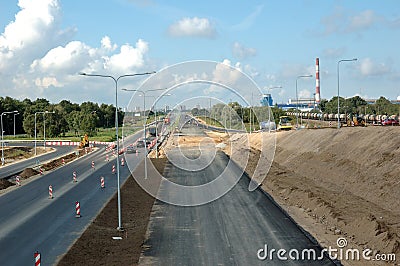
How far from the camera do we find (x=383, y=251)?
20.5 meters

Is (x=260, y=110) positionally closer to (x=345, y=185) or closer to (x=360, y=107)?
(x=360, y=107)

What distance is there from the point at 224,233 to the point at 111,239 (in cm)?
559

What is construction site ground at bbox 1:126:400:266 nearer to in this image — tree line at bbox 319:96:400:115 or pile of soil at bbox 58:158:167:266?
pile of soil at bbox 58:158:167:266

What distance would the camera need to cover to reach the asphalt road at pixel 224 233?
2053 centimetres

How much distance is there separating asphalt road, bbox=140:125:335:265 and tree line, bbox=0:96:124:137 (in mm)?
78026

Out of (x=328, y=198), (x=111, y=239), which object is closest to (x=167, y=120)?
(x=328, y=198)

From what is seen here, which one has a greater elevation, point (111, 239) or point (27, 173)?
point (27, 173)

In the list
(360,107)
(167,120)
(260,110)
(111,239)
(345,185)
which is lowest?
(111,239)

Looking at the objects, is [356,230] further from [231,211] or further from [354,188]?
[354,188]

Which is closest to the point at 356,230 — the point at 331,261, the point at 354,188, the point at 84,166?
the point at 331,261

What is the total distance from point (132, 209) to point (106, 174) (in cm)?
2476

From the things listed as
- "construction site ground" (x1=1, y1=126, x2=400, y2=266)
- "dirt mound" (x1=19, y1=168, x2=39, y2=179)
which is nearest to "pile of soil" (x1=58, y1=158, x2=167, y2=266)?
"construction site ground" (x1=1, y1=126, x2=400, y2=266)

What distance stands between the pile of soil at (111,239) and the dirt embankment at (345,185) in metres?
8.76

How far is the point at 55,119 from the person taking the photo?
133000 millimetres
